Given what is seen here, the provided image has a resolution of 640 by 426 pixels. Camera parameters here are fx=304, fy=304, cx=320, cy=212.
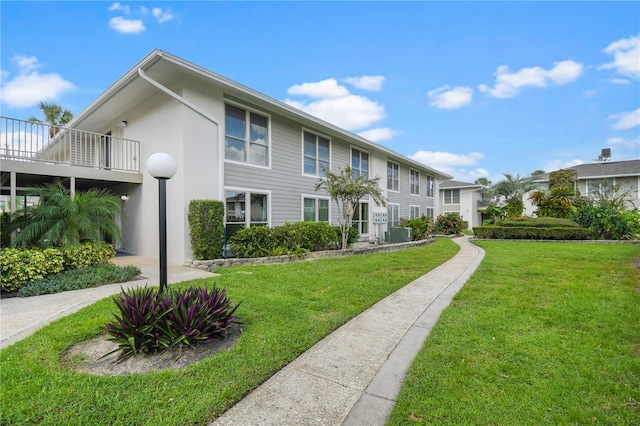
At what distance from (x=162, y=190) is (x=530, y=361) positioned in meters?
4.63

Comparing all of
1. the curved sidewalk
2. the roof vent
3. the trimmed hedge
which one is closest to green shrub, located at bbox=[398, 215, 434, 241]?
the trimmed hedge

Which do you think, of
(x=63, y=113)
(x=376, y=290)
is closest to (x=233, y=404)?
(x=376, y=290)

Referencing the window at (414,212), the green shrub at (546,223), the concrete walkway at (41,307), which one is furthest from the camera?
the window at (414,212)

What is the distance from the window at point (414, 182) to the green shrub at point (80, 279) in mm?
18263

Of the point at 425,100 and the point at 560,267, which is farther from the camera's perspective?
the point at 425,100

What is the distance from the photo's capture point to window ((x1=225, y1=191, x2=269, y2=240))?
956 cm

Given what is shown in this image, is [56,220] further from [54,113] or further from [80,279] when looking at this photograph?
[54,113]

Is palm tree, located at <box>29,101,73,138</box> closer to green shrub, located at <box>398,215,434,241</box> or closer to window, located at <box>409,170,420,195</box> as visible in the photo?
green shrub, located at <box>398,215,434,241</box>

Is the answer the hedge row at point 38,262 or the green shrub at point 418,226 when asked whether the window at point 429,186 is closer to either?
the green shrub at point 418,226

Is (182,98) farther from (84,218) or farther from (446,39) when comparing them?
(446,39)

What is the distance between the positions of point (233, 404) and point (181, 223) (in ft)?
22.9

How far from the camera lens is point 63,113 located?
72.1 ft

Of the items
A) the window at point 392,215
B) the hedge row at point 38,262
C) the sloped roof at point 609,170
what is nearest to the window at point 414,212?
the window at point 392,215

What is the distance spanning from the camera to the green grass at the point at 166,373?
2189mm
